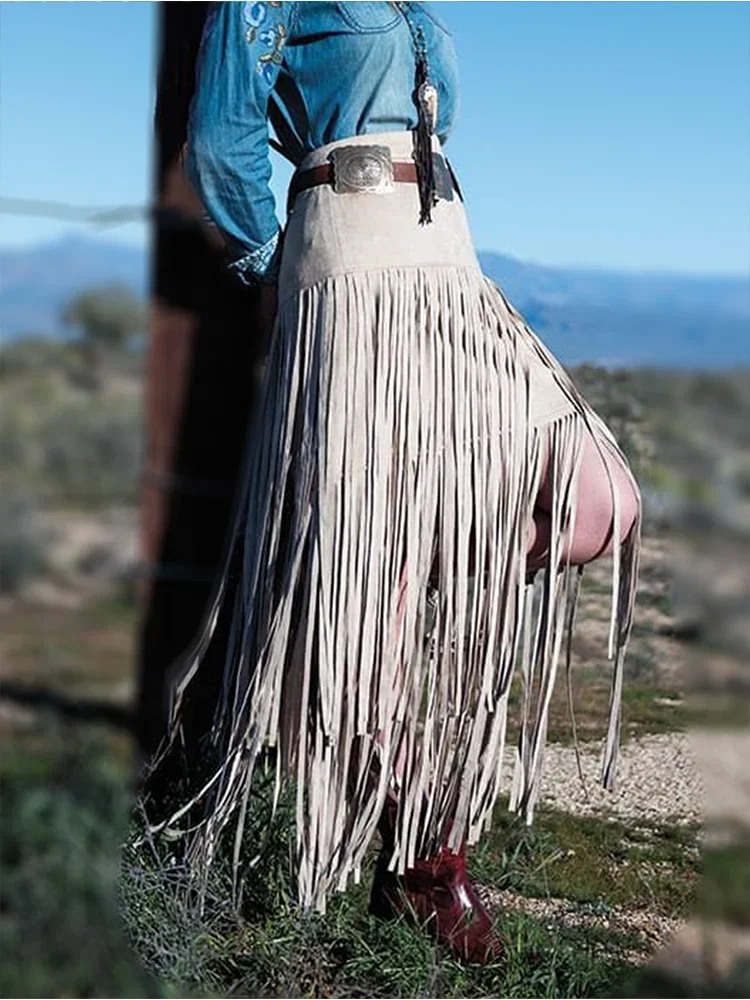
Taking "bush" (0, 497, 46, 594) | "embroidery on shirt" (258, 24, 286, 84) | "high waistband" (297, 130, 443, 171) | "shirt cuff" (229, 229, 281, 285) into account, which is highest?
"embroidery on shirt" (258, 24, 286, 84)

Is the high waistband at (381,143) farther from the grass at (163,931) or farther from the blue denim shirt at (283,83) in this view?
the grass at (163,931)

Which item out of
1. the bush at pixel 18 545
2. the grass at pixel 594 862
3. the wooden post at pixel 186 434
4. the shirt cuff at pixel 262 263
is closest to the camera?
the bush at pixel 18 545

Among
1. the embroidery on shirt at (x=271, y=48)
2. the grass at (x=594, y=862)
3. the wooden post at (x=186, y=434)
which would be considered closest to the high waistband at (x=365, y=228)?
the embroidery on shirt at (x=271, y=48)

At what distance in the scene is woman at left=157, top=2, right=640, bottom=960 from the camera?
5.90ft

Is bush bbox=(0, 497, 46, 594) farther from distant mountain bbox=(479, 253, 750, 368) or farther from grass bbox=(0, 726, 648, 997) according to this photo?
distant mountain bbox=(479, 253, 750, 368)

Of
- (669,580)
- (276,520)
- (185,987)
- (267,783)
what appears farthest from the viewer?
(669,580)

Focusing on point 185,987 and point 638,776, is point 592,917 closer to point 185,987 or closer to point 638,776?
→ point 638,776

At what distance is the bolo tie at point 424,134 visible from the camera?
1798 mm

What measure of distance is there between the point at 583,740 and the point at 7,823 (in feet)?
4.00

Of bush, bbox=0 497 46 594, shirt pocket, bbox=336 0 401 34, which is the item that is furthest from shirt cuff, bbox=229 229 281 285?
bush, bbox=0 497 46 594

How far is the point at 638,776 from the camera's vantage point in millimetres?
2443

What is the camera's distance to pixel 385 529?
1825 millimetres

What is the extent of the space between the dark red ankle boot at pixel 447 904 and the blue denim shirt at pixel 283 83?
2.42 feet

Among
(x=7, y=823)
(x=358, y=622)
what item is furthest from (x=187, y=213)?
(x=7, y=823)
